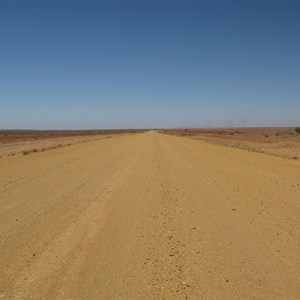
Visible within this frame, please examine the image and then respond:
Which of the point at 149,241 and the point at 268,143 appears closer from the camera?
the point at 149,241

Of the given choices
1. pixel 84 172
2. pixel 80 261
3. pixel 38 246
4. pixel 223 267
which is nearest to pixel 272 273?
pixel 223 267

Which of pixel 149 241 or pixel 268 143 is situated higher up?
pixel 149 241

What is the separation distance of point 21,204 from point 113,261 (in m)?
5.72

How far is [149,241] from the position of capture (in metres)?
8.12

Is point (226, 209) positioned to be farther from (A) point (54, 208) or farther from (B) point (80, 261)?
(B) point (80, 261)

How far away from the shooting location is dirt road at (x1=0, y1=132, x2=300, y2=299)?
19.3 ft

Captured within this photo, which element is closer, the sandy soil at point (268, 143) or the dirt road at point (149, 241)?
the dirt road at point (149, 241)

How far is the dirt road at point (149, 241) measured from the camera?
5.87m

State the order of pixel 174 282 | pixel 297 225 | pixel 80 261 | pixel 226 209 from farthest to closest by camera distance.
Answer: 1. pixel 226 209
2. pixel 297 225
3. pixel 80 261
4. pixel 174 282

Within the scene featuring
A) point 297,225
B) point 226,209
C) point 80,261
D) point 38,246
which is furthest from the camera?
point 226,209

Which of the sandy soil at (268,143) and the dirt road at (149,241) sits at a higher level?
the dirt road at (149,241)

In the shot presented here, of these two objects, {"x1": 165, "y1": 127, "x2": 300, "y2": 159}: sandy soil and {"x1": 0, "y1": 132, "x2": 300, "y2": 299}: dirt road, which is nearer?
{"x1": 0, "y1": 132, "x2": 300, "y2": 299}: dirt road

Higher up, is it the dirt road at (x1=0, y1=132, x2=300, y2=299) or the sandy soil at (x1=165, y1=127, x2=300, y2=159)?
the dirt road at (x1=0, y1=132, x2=300, y2=299)

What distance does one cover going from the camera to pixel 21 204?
11844 millimetres
